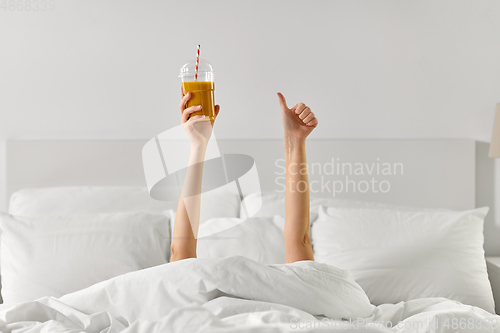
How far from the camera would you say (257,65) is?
7.90ft

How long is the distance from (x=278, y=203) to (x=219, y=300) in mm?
956

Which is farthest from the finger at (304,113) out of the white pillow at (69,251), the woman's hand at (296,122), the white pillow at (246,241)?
the white pillow at (69,251)

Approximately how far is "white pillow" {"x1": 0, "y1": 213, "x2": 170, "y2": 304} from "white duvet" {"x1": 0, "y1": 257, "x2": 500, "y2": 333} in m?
0.38

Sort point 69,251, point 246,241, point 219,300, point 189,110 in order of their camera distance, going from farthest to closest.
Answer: point 246,241 < point 69,251 < point 189,110 < point 219,300

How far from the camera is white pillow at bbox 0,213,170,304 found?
179cm

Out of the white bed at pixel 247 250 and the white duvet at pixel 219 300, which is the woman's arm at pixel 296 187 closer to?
the white bed at pixel 247 250

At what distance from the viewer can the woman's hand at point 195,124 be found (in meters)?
1.57

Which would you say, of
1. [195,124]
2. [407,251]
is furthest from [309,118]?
[407,251]

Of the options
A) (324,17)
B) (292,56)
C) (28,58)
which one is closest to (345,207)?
(292,56)

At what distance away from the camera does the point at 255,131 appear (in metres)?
2.41

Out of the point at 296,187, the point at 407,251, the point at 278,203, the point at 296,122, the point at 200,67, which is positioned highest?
the point at 200,67

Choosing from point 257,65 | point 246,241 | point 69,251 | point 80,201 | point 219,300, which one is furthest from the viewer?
point 257,65

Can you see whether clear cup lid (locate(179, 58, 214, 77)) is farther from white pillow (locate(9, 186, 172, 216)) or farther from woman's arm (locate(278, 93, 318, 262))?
white pillow (locate(9, 186, 172, 216))

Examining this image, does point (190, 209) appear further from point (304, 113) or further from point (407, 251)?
point (407, 251)
